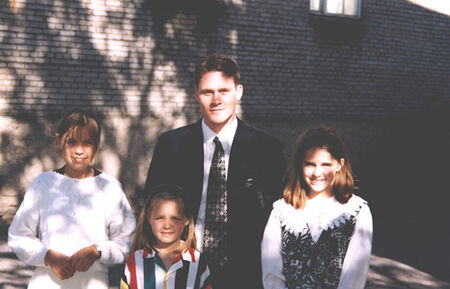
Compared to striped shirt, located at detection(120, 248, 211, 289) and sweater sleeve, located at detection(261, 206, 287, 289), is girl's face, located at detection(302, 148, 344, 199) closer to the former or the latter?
sweater sleeve, located at detection(261, 206, 287, 289)

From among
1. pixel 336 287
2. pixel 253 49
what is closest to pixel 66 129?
pixel 336 287

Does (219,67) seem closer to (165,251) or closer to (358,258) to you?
(165,251)

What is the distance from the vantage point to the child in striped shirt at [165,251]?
243 cm

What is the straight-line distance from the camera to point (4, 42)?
7.07 meters

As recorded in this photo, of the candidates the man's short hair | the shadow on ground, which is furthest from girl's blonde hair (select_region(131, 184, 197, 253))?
the shadow on ground

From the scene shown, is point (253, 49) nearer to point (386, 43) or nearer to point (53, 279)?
point (386, 43)

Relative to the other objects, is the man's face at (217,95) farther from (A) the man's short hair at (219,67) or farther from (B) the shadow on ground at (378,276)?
(B) the shadow on ground at (378,276)

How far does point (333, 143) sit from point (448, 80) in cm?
979

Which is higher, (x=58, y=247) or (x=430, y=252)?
(x=58, y=247)

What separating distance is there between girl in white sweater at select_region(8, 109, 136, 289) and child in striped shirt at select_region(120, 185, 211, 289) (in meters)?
0.19

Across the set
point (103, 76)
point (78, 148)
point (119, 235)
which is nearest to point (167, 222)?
point (119, 235)

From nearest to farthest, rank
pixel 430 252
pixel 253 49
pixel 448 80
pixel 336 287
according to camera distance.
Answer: pixel 336 287, pixel 430 252, pixel 253 49, pixel 448 80

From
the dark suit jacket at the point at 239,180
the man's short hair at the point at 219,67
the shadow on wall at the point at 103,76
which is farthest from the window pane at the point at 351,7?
the man's short hair at the point at 219,67

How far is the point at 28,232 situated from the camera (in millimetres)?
2568
